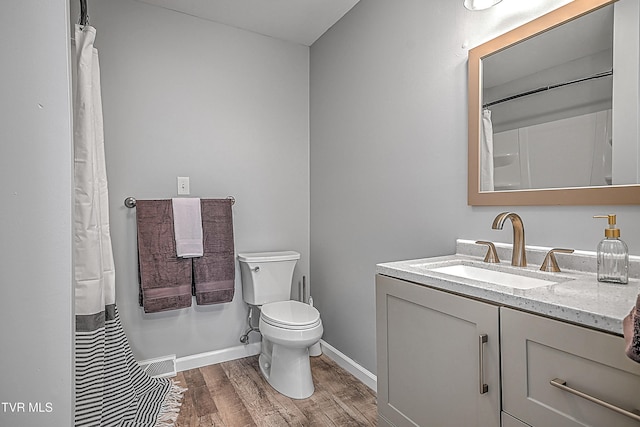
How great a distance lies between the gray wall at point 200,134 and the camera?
2.24 meters

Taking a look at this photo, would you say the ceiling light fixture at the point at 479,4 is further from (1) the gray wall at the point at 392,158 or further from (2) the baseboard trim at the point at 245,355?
(2) the baseboard trim at the point at 245,355

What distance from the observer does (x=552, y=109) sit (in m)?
1.31

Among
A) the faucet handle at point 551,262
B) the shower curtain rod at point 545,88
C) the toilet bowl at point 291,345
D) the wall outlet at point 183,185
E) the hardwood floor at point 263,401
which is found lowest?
the hardwood floor at point 263,401

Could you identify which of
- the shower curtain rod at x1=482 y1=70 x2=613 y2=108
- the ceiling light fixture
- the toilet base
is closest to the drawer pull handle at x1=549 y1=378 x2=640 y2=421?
the shower curtain rod at x1=482 y1=70 x2=613 y2=108

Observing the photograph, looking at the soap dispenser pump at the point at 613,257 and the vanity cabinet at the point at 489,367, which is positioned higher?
the soap dispenser pump at the point at 613,257

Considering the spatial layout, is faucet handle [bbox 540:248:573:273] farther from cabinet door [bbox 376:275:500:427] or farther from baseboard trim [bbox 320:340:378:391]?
baseboard trim [bbox 320:340:378:391]

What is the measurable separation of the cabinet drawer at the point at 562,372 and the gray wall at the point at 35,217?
118 centimetres

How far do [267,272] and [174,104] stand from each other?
1.30m

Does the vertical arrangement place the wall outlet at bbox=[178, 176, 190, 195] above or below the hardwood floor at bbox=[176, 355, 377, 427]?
above

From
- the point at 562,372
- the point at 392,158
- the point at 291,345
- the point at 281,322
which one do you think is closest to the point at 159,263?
the point at 281,322

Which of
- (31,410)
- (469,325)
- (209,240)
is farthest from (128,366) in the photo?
(469,325)

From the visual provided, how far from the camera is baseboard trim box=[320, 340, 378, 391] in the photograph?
7.06 ft

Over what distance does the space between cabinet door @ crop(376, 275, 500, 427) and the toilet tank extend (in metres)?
1.27

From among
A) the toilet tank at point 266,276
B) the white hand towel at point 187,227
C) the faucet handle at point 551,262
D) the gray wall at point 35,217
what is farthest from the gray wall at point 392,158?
the gray wall at point 35,217
